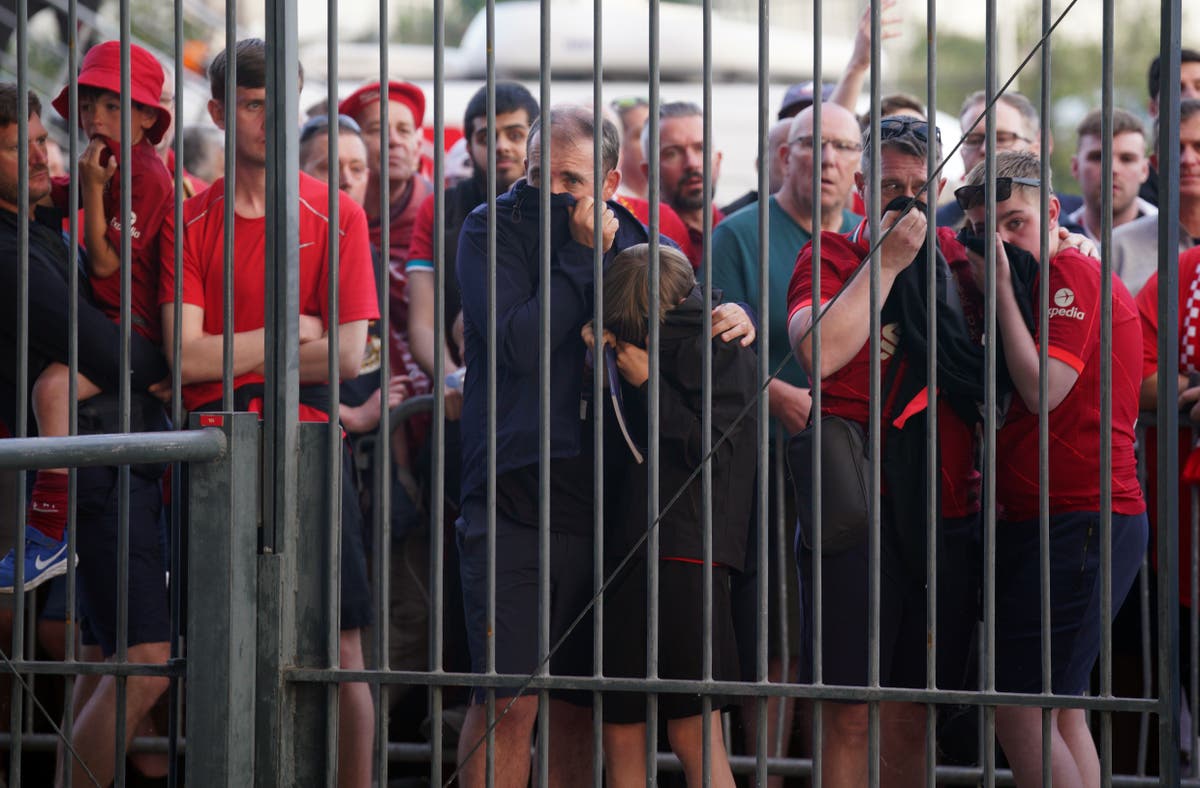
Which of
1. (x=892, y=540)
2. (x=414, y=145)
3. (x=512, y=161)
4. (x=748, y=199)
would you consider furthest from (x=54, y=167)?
(x=892, y=540)

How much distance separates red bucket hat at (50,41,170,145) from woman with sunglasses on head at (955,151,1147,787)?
217cm

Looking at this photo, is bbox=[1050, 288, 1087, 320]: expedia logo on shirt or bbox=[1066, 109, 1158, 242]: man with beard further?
bbox=[1066, 109, 1158, 242]: man with beard

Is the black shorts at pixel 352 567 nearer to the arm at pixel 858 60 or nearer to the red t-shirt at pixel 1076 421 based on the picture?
the red t-shirt at pixel 1076 421

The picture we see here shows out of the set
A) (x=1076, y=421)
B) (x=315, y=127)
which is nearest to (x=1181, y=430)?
(x=1076, y=421)

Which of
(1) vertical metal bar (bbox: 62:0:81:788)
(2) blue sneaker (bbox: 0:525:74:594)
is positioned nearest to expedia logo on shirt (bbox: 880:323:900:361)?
(1) vertical metal bar (bbox: 62:0:81:788)

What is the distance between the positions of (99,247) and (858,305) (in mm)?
1915

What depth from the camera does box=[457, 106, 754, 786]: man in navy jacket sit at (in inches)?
141

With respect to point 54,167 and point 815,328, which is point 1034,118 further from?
point 54,167

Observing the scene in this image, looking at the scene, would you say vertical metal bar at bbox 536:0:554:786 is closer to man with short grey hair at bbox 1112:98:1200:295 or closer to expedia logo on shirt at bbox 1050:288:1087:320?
expedia logo on shirt at bbox 1050:288:1087:320

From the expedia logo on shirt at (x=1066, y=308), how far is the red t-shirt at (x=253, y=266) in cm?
175

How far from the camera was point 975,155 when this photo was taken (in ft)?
15.6

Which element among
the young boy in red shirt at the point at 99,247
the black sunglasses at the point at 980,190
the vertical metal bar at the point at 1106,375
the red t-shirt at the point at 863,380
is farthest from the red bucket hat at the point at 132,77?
the vertical metal bar at the point at 1106,375

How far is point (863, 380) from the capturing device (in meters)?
3.62

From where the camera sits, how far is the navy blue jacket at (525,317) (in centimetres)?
357
